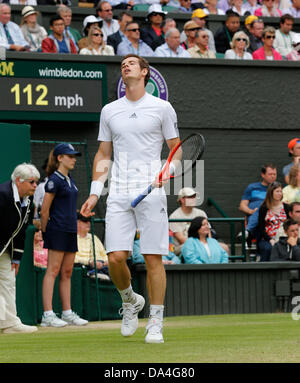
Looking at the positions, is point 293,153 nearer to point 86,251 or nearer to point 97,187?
point 86,251

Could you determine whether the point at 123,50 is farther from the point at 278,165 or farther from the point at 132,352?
the point at 132,352

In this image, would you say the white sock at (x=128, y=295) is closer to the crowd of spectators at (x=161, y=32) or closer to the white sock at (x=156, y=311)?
the white sock at (x=156, y=311)

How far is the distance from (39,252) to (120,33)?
483 cm

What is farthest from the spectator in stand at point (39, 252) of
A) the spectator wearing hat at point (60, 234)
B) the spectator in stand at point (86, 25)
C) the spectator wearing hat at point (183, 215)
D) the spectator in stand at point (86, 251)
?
the spectator in stand at point (86, 25)

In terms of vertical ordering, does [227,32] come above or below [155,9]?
below

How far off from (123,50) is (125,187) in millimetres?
7946

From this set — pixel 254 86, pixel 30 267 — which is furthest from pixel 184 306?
pixel 254 86

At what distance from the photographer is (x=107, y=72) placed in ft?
48.7

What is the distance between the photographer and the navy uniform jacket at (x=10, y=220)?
9648 mm

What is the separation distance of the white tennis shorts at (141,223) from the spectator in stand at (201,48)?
8.22 metres

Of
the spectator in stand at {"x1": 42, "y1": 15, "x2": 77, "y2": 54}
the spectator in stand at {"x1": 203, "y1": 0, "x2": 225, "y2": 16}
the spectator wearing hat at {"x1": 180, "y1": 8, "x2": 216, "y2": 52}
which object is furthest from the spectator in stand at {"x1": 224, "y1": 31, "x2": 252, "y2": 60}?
the spectator in stand at {"x1": 42, "y1": 15, "x2": 77, "y2": 54}

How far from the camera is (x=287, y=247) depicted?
13.6 meters

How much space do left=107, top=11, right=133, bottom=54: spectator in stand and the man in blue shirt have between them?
10.3 feet

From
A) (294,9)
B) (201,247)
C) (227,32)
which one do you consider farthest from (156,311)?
(294,9)
